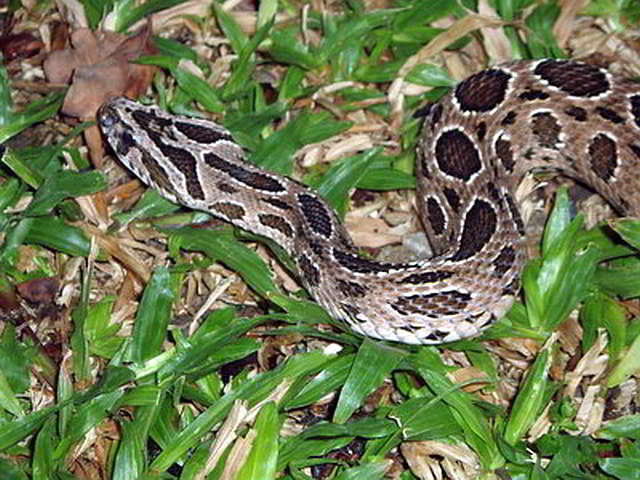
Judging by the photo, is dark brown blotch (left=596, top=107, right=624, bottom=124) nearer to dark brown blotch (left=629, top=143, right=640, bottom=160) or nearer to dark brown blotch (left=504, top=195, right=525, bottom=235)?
dark brown blotch (left=629, top=143, right=640, bottom=160)

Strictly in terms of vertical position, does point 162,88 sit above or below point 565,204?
above

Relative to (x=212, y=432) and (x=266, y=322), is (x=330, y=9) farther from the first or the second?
(x=212, y=432)

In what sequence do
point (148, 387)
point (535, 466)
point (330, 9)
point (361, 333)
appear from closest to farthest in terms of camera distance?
1. point (535, 466)
2. point (148, 387)
3. point (361, 333)
4. point (330, 9)

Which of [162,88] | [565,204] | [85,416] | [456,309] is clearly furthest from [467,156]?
[85,416]

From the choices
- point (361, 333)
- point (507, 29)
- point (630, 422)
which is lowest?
point (630, 422)

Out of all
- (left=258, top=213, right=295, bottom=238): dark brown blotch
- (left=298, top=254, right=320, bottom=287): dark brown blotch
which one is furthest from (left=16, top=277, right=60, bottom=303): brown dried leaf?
(left=298, top=254, right=320, bottom=287): dark brown blotch

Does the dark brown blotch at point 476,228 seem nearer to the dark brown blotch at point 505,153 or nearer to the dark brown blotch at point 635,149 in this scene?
the dark brown blotch at point 505,153

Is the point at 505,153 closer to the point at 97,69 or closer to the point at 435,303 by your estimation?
the point at 435,303
